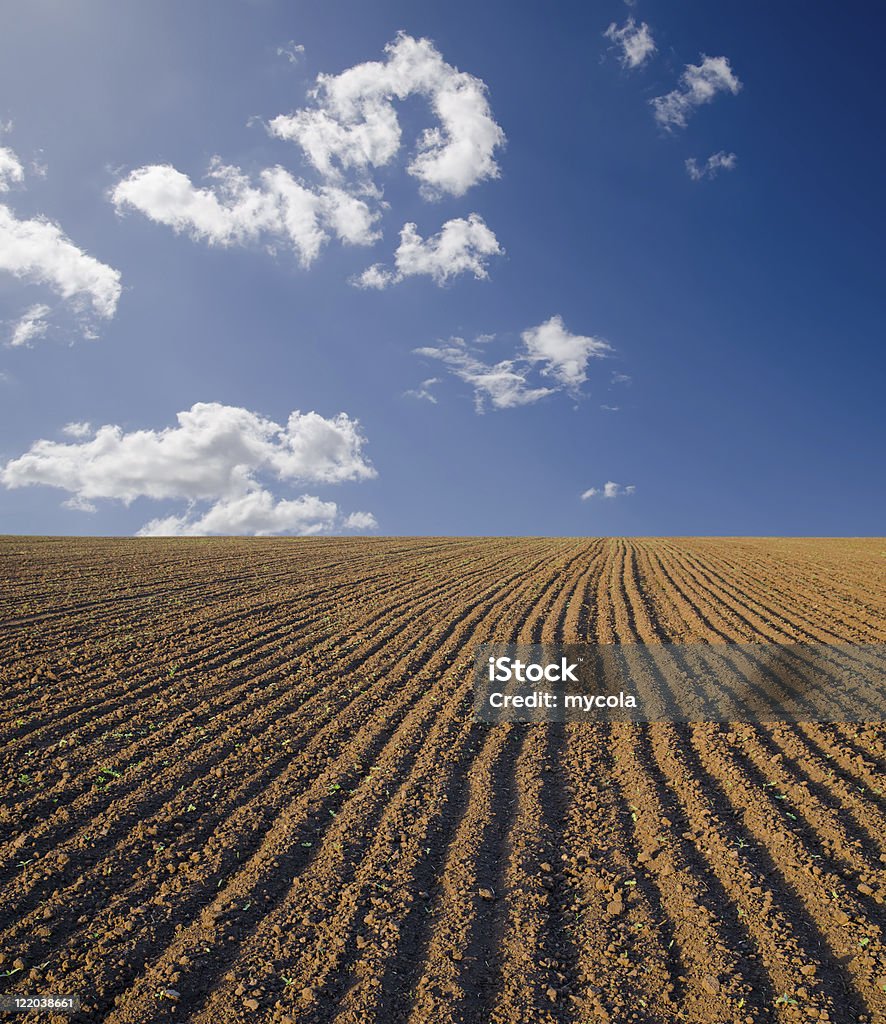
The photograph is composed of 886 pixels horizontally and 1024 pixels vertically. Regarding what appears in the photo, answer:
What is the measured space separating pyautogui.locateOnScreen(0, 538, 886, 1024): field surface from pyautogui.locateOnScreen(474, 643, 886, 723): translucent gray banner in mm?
462

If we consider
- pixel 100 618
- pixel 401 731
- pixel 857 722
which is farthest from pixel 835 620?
pixel 100 618

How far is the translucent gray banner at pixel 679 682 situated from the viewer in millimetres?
8352

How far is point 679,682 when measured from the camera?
30.8 ft

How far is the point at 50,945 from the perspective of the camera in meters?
4.37

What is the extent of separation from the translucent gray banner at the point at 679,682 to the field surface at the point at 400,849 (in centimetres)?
46

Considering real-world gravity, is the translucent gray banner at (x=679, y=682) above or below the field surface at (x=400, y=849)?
above

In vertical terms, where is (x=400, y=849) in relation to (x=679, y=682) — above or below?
below

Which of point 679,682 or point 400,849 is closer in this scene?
point 400,849

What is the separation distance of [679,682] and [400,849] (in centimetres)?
562

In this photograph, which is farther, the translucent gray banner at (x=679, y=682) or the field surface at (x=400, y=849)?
the translucent gray banner at (x=679, y=682)

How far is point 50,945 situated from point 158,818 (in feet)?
4.94

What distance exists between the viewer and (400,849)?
529 centimetres

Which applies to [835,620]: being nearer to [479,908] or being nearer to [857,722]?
[857,722]

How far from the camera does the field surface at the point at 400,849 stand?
3.93 m
